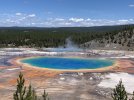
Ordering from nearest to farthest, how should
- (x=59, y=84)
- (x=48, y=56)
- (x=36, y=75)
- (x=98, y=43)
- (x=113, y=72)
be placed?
(x=59, y=84) < (x=36, y=75) < (x=113, y=72) < (x=48, y=56) < (x=98, y=43)

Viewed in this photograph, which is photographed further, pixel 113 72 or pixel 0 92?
pixel 113 72

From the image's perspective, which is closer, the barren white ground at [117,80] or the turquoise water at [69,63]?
the barren white ground at [117,80]

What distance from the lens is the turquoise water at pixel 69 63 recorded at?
69.9 meters

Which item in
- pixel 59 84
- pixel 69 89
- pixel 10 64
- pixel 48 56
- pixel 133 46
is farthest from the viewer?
pixel 133 46

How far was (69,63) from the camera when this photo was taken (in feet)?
252

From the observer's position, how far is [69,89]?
153 ft

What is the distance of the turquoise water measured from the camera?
69.9 metres

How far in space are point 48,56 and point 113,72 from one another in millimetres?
32657

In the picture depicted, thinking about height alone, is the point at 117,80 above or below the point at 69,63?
above

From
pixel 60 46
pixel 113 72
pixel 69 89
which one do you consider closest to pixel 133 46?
pixel 60 46

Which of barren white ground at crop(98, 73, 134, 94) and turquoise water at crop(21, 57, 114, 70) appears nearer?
barren white ground at crop(98, 73, 134, 94)

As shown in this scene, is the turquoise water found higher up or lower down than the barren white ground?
lower down

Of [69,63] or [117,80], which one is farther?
[69,63]

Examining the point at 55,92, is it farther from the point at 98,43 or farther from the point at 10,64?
the point at 98,43
